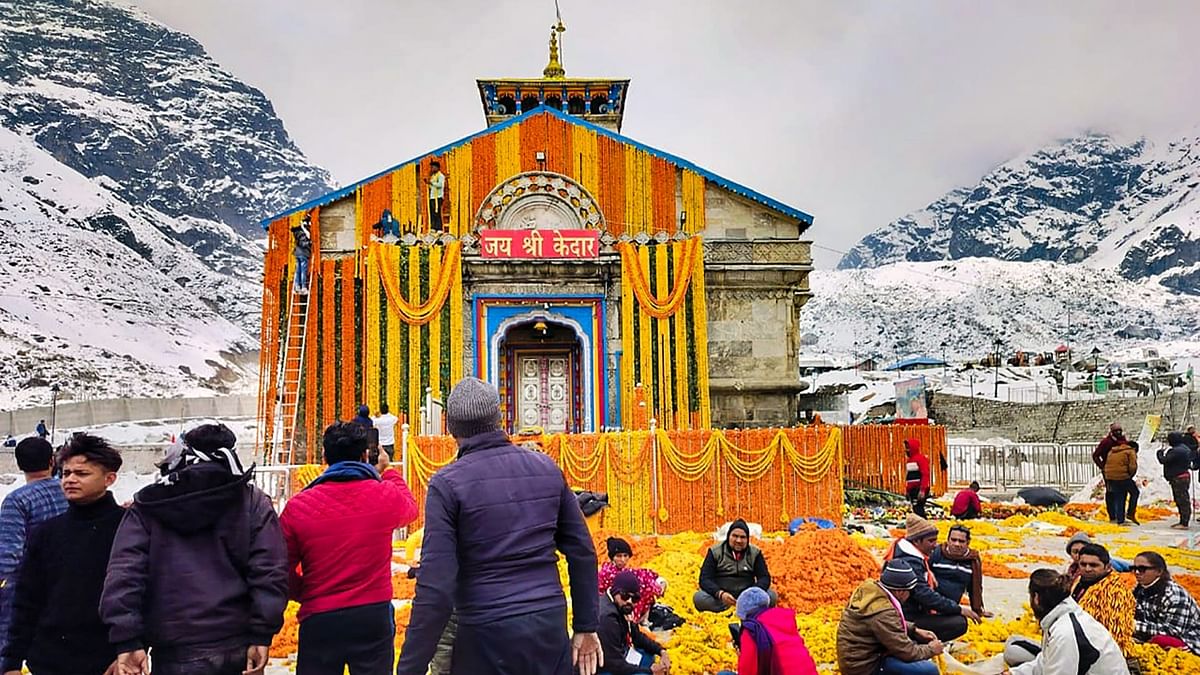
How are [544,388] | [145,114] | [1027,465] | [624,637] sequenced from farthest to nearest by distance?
[145,114], [1027,465], [544,388], [624,637]

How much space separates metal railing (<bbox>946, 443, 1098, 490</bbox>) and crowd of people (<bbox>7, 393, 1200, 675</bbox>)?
60.7 ft

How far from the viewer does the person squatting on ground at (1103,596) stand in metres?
6.66

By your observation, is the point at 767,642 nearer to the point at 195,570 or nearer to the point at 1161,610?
the point at 195,570

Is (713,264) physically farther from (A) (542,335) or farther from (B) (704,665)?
(B) (704,665)

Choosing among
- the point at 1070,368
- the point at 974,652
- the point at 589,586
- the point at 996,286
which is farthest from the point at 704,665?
the point at 996,286

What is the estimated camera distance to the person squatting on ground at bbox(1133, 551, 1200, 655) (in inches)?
262

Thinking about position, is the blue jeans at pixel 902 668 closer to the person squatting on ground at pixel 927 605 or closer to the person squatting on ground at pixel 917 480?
the person squatting on ground at pixel 927 605

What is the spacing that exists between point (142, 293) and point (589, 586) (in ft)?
296

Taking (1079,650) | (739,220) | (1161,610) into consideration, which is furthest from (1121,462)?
(1079,650)

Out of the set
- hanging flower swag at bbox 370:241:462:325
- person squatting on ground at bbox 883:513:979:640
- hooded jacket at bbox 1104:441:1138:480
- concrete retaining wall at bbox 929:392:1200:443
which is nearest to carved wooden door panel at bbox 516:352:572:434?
hanging flower swag at bbox 370:241:462:325

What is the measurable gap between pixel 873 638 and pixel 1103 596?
2.19 meters

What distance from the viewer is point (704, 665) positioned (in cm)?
715

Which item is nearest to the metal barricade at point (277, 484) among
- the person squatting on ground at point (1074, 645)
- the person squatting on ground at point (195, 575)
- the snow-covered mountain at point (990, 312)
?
the person squatting on ground at point (195, 575)

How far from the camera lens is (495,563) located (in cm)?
362
